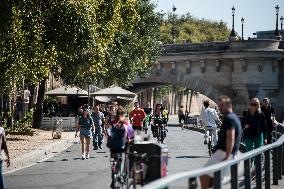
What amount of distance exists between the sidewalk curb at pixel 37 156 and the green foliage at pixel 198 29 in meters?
93.8

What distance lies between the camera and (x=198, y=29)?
130 metres

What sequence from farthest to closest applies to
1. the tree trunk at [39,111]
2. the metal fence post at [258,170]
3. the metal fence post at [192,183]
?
1. the tree trunk at [39,111]
2. the metal fence post at [258,170]
3. the metal fence post at [192,183]

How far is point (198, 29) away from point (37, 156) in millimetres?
109715

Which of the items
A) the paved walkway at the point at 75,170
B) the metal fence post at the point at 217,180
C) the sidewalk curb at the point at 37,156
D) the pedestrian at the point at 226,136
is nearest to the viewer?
the metal fence post at the point at 217,180

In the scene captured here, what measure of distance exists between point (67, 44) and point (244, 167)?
17.1 metres

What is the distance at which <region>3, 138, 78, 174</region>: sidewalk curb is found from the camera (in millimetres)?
19478

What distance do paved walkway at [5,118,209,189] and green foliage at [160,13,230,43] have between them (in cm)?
9806

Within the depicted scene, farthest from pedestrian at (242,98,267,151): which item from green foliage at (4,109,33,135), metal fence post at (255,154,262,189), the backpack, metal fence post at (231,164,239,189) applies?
green foliage at (4,109,33,135)

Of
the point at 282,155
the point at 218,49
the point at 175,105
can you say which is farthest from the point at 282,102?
the point at 175,105

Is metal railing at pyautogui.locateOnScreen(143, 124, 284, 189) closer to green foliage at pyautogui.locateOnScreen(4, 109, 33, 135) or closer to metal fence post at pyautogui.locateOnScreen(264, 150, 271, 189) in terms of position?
metal fence post at pyautogui.locateOnScreen(264, 150, 271, 189)

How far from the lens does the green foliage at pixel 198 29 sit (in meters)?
125

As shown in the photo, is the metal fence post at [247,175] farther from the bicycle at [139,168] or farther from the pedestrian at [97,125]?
the pedestrian at [97,125]

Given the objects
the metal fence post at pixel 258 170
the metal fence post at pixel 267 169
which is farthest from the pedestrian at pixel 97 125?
the metal fence post at pixel 258 170

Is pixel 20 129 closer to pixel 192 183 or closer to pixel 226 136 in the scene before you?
pixel 226 136
